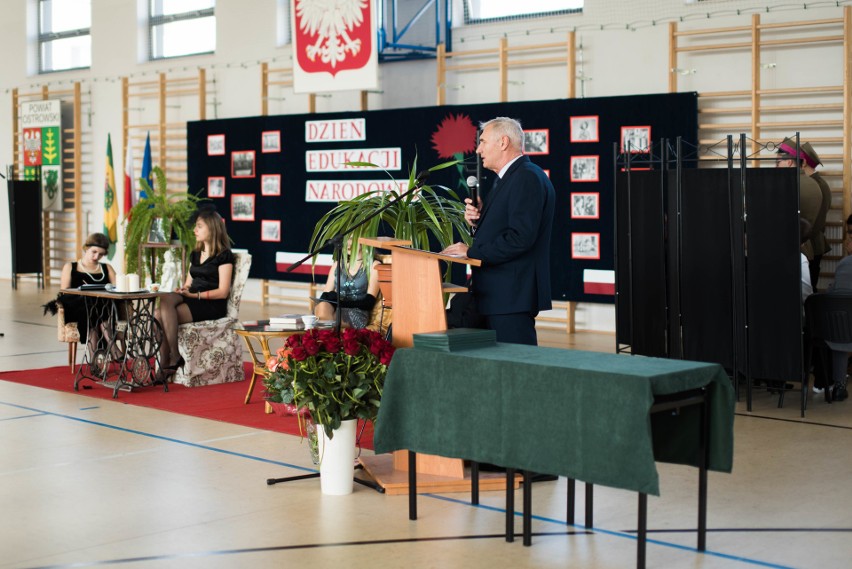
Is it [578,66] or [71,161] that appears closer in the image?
[578,66]

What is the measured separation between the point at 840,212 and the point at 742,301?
8.37 feet

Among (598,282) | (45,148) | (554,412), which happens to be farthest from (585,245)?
(45,148)

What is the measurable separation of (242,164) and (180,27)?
2382mm

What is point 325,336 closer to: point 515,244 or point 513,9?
point 515,244

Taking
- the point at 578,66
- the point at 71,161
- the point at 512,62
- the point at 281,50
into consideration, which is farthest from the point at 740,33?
the point at 71,161

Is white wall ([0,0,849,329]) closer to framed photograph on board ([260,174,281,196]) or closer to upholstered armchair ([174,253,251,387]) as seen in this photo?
framed photograph on board ([260,174,281,196])

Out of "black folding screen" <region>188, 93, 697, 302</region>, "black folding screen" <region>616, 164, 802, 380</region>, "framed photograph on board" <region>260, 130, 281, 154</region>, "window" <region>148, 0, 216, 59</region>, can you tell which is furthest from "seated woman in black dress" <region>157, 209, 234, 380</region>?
"window" <region>148, 0, 216, 59</region>

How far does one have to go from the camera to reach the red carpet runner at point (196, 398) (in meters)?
5.80

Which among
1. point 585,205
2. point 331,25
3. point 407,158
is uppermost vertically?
point 331,25

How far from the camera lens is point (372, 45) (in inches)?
403

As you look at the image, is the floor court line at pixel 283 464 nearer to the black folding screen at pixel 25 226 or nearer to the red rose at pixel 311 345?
the red rose at pixel 311 345

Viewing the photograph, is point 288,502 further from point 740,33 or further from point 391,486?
point 740,33

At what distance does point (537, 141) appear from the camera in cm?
961

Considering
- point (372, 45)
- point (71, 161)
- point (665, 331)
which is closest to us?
point (665, 331)
